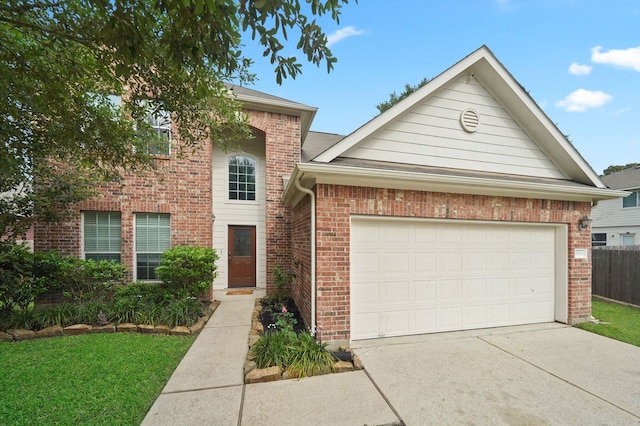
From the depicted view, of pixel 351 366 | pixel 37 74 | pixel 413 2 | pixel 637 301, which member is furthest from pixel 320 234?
pixel 637 301

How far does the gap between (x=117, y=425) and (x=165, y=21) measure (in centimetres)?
407

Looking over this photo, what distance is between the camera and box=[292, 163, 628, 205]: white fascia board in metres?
4.25

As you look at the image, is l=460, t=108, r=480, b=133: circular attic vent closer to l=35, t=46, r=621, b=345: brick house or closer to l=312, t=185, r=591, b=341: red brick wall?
l=35, t=46, r=621, b=345: brick house

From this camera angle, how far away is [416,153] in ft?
18.1

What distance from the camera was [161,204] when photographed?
7.29 metres

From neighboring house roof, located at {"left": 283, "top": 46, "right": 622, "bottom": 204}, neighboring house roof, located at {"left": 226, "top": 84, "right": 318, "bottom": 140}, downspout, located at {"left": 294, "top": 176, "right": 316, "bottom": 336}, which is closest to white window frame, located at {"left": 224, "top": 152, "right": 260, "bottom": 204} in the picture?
neighboring house roof, located at {"left": 226, "top": 84, "right": 318, "bottom": 140}

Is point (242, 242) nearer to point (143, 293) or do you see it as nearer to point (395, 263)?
point (143, 293)

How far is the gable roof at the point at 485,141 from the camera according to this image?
17.4ft

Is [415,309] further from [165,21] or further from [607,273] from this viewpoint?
[607,273]

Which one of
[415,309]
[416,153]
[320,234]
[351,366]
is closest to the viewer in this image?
[351,366]

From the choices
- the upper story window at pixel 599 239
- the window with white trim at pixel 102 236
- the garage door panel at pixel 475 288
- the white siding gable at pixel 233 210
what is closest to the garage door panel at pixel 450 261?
the garage door panel at pixel 475 288

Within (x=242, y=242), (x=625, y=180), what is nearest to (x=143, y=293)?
(x=242, y=242)

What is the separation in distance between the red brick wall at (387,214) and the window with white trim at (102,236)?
602 cm

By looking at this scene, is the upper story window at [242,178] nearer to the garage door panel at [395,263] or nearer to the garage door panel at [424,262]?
the garage door panel at [395,263]
